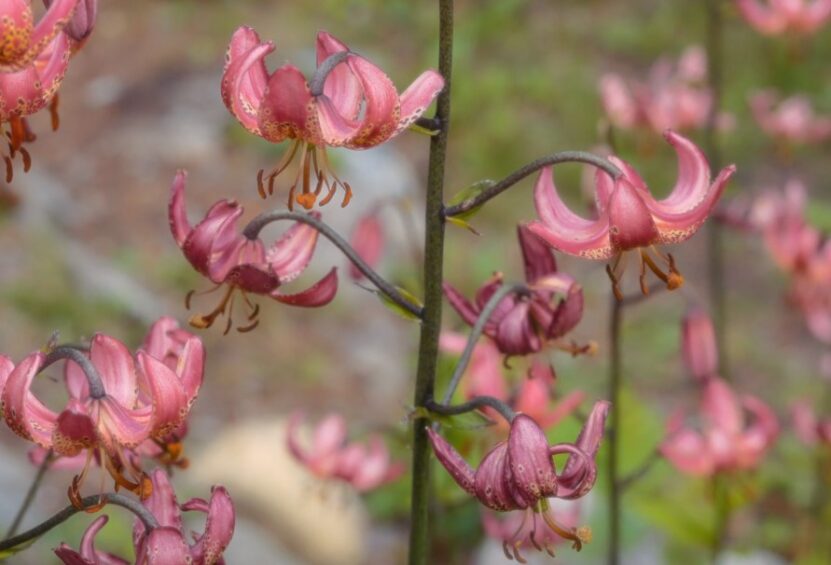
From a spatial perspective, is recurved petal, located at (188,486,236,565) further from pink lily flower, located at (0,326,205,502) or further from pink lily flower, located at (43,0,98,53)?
pink lily flower, located at (43,0,98,53)

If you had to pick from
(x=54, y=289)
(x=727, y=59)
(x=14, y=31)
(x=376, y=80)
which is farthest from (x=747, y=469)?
(x=727, y=59)

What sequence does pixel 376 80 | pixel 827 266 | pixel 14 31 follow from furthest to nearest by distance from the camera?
pixel 827 266
pixel 376 80
pixel 14 31

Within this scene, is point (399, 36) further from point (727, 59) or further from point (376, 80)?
point (376, 80)

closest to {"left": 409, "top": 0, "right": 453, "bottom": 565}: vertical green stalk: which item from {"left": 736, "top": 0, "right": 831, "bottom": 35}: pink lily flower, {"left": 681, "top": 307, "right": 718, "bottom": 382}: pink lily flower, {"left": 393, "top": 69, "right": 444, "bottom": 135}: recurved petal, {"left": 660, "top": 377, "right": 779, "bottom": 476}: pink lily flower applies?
{"left": 393, "top": 69, "right": 444, "bottom": 135}: recurved petal

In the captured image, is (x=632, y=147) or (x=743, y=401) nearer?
(x=743, y=401)

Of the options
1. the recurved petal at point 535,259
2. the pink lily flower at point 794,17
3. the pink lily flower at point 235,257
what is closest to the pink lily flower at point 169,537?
the pink lily flower at point 235,257

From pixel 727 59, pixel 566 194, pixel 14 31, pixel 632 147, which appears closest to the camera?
pixel 14 31

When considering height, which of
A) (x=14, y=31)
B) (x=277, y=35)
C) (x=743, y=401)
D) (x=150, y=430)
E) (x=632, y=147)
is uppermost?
(x=277, y=35)

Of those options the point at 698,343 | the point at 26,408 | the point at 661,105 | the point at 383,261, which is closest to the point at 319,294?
the point at 26,408
